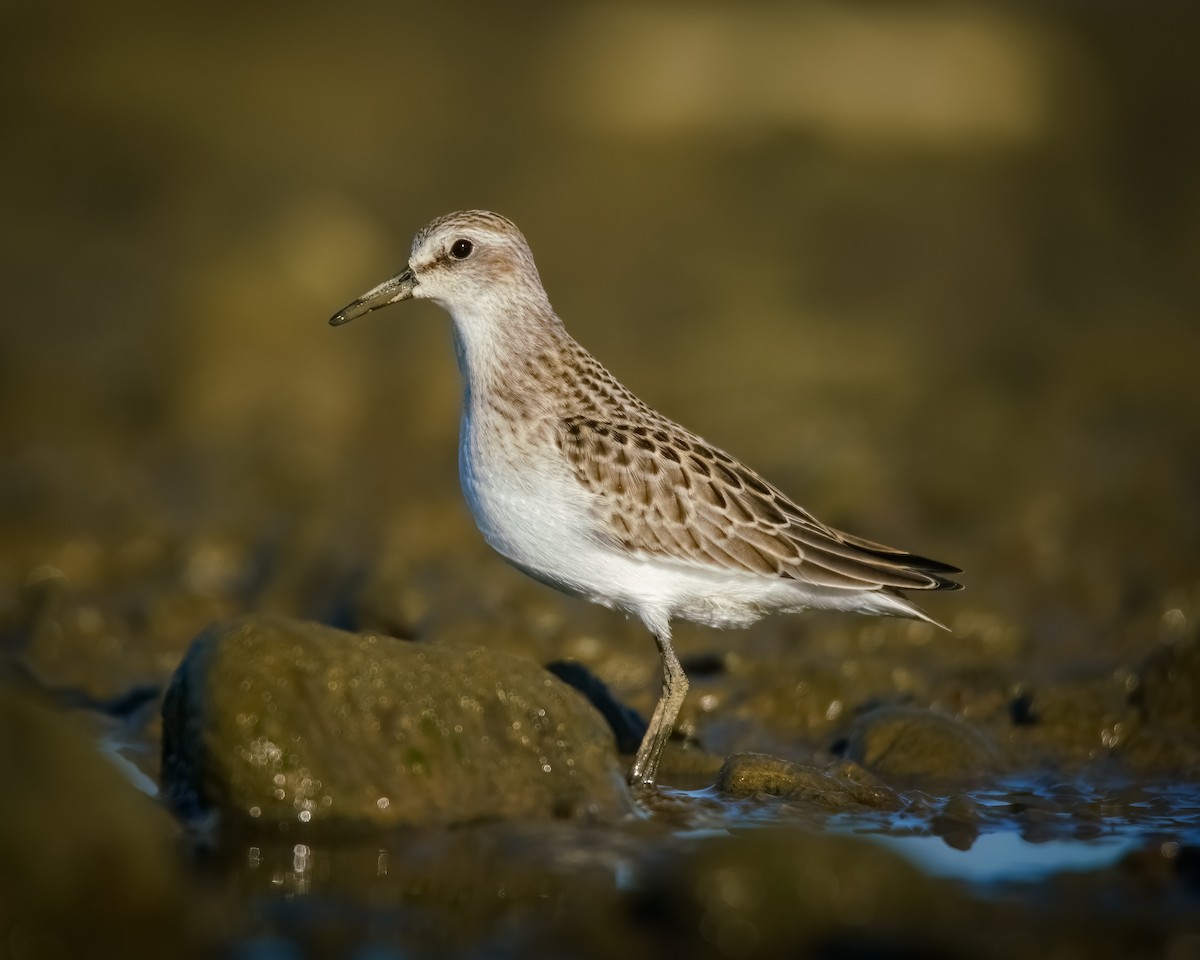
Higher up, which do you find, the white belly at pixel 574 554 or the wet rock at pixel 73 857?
the white belly at pixel 574 554

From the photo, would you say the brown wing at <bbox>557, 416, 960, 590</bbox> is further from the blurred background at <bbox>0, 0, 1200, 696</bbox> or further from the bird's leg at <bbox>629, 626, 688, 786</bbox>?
the blurred background at <bbox>0, 0, 1200, 696</bbox>

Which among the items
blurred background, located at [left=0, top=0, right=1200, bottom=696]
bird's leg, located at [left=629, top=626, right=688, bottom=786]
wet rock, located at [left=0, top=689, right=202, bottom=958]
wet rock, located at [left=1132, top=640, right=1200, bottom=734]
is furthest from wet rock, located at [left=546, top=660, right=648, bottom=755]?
wet rock, located at [left=0, top=689, right=202, bottom=958]

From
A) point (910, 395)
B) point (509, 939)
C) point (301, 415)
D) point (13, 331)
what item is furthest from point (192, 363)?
point (509, 939)

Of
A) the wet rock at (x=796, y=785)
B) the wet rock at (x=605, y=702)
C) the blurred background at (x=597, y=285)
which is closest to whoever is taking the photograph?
the wet rock at (x=796, y=785)

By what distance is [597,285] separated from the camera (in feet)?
57.3

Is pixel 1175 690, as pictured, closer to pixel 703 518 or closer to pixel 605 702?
pixel 703 518

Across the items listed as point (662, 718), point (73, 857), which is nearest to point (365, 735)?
point (73, 857)

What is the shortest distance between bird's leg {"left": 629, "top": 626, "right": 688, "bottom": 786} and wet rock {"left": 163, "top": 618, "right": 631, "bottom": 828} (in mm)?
675

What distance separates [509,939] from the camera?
6453mm

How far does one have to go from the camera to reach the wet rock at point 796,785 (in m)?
8.35

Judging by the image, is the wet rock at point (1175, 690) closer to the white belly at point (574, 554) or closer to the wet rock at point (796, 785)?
the white belly at point (574, 554)

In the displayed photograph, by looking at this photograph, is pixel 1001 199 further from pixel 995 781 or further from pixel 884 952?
pixel 884 952

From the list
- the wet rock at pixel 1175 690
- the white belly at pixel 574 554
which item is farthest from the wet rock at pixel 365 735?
the wet rock at pixel 1175 690

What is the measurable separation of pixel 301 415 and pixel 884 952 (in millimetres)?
9815
